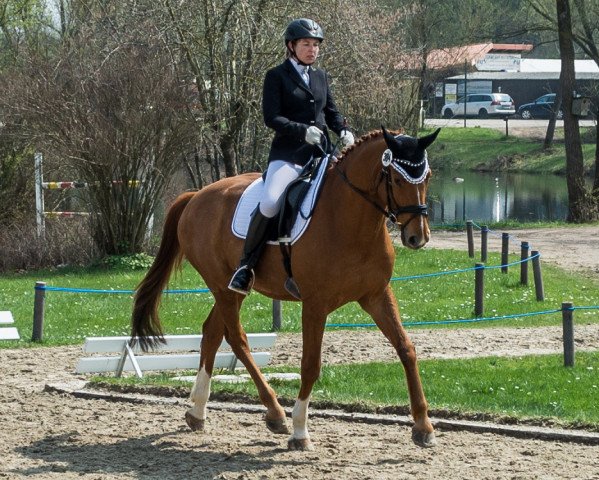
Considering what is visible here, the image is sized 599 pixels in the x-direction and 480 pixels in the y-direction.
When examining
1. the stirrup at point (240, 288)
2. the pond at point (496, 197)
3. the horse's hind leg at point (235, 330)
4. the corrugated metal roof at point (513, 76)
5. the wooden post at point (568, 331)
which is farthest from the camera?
the corrugated metal roof at point (513, 76)

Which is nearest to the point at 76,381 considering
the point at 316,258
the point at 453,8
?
the point at 316,258

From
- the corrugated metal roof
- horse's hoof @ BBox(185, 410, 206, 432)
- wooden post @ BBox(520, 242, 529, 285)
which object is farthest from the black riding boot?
the corrugated metal roof

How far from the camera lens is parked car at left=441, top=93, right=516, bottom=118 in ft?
244

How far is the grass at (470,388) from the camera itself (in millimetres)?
9852

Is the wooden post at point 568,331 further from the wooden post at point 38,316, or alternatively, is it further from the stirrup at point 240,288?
the wooden post at point 38,316

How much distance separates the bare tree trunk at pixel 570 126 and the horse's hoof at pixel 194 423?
79.2ft

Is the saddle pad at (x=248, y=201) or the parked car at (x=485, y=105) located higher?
the parked car at (x=485, y=105)

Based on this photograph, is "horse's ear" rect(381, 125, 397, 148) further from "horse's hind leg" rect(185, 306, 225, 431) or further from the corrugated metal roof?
the corrugated metal roof

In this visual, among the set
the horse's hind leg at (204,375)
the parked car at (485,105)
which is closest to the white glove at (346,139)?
the horse's hind leg at (204,375)

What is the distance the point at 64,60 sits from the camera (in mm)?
22625

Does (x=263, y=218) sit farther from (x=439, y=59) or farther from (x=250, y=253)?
(x=439, y=59)

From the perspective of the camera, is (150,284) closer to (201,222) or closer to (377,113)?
(201,222)

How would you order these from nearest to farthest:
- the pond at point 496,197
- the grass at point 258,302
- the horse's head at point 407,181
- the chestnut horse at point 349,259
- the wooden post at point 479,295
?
the horse's head at point 407,181
the chestnut horse at point 349,259
the grass at point 258,302
the wooden post at point 479,295
the pond at point 496,197

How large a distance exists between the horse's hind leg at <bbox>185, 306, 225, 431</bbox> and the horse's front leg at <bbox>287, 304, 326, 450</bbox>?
3.32 ft
